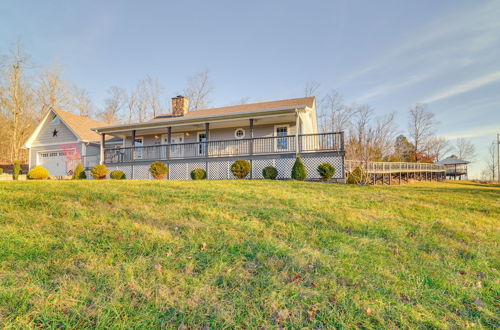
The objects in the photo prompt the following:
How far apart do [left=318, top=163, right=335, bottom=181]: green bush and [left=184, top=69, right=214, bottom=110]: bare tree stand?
2349 cm

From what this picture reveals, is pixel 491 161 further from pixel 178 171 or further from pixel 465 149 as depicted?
pixel 178 171

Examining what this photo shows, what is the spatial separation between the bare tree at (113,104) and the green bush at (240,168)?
29386 mm

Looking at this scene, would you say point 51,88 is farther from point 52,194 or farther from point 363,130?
point 363,130

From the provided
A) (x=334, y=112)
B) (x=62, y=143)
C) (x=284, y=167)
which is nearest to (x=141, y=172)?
(x=284, y=167)

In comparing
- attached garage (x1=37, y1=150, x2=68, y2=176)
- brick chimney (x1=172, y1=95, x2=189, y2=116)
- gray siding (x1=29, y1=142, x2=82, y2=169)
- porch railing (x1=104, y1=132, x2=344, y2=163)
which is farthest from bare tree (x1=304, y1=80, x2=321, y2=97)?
attached garage (x1=37, y1=150, x2=68, y2=176)

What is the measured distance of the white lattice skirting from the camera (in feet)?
38.1

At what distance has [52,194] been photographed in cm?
566

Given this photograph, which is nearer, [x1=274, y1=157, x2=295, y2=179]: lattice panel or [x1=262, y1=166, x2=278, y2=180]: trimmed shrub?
[x1=262, y1=166, x2=278, y2=180]: trimmed shrub

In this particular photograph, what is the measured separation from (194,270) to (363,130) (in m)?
11.6

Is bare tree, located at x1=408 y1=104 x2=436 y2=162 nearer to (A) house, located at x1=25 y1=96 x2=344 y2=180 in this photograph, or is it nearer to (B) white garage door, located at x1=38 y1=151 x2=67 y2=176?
(A) house, located at x1=25 y1=96 x2=344 y2=180

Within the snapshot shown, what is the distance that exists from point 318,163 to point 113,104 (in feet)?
110

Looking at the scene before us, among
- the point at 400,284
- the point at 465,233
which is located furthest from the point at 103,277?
the point at 465,233

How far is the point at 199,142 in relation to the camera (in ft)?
43.4

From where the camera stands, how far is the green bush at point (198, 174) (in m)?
12.6
